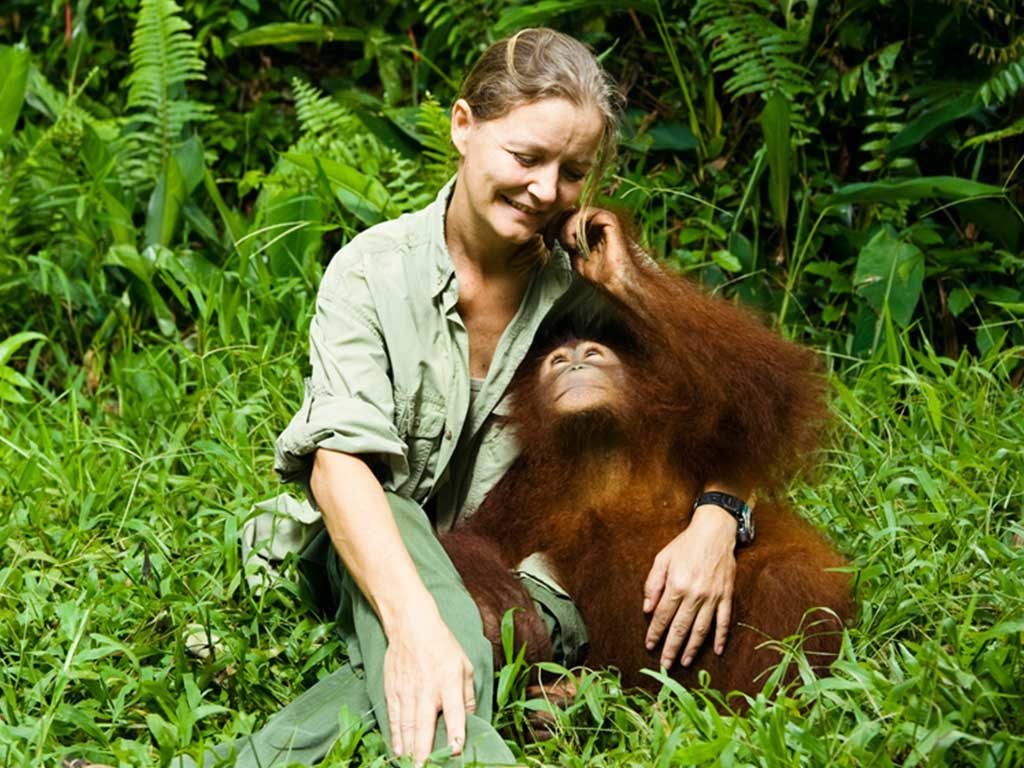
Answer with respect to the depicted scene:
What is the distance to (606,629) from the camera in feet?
8.61

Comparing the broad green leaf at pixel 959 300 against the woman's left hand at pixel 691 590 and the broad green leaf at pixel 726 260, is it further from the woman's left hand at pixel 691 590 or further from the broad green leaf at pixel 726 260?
the woman's left hand at pixel 691 590

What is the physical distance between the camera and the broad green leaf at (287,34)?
4594 millimetres

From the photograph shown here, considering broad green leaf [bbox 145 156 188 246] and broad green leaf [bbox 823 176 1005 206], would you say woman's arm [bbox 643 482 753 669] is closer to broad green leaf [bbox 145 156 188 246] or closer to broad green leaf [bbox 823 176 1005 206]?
broad green leaf [bbox 823 176 1005 206]

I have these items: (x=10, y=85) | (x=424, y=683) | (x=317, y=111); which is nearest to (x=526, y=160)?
(x=424, y=683)

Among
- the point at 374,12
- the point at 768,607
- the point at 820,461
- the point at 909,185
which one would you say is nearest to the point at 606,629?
the point at 768,607

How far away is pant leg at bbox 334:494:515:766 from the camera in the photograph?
2246mm

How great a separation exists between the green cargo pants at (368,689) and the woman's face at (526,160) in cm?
54

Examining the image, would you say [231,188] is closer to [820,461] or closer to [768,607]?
[820,461]

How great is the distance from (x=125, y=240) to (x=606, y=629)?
217 centimetres

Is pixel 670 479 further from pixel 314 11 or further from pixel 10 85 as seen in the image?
pixel 314 11

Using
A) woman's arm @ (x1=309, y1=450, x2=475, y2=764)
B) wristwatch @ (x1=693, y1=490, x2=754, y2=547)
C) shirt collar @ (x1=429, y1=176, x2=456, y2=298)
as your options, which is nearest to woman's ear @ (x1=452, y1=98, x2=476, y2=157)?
shirt collar @ (x1=429, y1=176, x2=456, y2=298)

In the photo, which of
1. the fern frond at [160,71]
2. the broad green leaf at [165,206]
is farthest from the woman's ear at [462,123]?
the fern frond at [160,71]

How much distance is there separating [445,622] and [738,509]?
587 millimetres

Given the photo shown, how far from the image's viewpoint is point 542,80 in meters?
2.45
